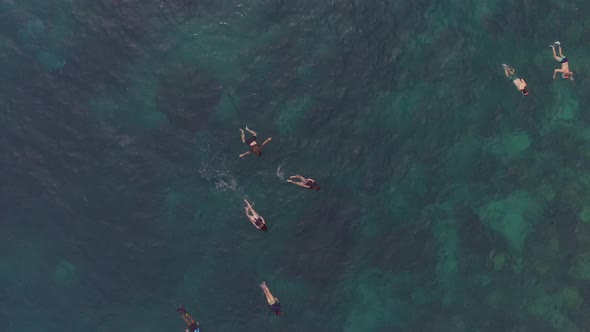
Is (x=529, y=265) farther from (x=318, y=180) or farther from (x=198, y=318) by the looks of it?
(x=198, y=318)

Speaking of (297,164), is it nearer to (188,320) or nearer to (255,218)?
(255,218)

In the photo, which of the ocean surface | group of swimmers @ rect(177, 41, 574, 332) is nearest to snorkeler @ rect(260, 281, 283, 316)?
group of swimmers @ rect(177, 41, 574, 332)

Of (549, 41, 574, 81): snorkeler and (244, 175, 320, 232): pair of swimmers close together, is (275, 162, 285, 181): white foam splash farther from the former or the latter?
(549, 41, 574, 81): snorkeler

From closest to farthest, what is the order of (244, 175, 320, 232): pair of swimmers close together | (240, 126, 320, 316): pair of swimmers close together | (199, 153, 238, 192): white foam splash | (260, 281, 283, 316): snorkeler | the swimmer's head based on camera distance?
the swimmer's head, (240, 126, 320, 316): pair of swimmers close together, (244, 175, 320, 232): pair of swimmers close together, (199, 153, 238, 192): white foam splash, (260, 281, 283, 316): snorkeler

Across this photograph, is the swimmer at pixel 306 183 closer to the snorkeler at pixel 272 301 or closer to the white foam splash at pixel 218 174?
the white foam splash at pixel 218 174

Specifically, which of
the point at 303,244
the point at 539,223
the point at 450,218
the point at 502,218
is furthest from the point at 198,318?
the point at 539,223

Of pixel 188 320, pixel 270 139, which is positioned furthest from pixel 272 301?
pixel 270 139

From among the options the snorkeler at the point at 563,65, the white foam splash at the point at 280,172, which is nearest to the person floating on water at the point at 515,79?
the snorkeler at the point at 563,65
